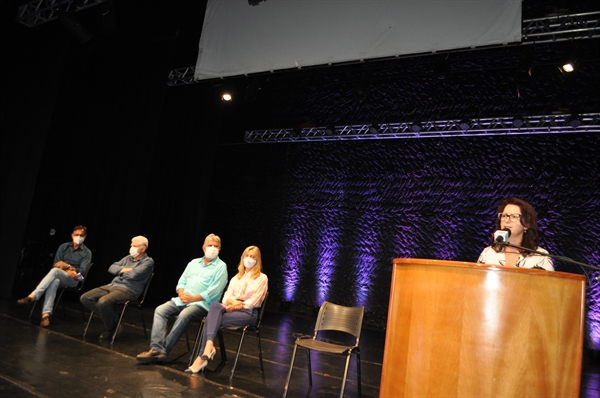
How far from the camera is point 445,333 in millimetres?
1652

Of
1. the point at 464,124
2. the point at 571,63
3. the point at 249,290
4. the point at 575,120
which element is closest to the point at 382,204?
the point at 464,124

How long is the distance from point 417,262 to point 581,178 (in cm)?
611

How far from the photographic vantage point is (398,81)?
320 inches

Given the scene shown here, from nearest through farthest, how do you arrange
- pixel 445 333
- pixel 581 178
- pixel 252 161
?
pixel 445 333 → pixel 581 178 → pixel 252 161

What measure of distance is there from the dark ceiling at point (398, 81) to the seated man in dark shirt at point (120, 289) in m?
2.43

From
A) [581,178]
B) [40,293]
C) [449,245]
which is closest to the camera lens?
[40,293]

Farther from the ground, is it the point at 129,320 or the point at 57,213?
the point at 57,213

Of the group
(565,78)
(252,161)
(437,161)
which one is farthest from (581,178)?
(252,161)

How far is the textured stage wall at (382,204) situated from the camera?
22.2ft

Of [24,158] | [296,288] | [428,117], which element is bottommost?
[296,288]

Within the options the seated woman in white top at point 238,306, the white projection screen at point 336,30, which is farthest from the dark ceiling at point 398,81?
the seated woman in white top at point 238,306

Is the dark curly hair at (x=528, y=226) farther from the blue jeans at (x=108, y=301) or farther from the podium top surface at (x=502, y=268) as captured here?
→ the blue jeans at (x=108, y=301)

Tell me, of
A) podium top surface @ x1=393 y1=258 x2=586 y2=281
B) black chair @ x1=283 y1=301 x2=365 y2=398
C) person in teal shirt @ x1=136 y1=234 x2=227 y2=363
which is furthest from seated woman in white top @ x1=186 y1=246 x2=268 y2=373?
podium top surface @ x1=393 y1=258 x2=586 y2=281

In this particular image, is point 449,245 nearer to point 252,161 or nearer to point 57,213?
point 252,161
